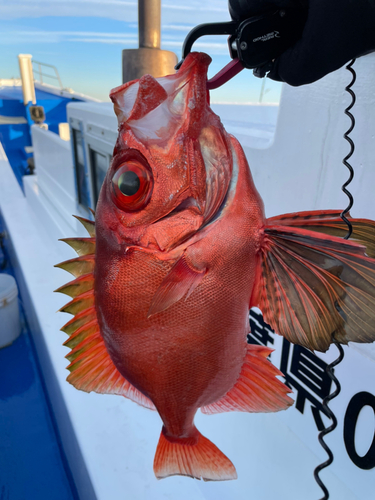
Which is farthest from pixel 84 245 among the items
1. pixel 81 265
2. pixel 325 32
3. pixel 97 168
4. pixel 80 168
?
pixel 80 168

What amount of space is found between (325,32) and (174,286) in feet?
1.24

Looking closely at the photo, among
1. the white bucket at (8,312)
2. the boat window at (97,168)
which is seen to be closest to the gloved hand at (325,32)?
the boat window at (97,168)

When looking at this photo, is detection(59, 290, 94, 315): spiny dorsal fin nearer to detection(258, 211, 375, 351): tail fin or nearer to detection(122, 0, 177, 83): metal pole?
detection(258, 211, 375, 351): tail fin

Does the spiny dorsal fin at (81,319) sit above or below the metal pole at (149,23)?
below

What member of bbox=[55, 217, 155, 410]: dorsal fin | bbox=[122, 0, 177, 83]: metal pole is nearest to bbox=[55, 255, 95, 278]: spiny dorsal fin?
bbox=[55, 217, 155, 410]: dorsal fin

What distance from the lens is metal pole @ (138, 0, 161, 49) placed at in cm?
140

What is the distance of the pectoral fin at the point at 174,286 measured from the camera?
1.47 ft

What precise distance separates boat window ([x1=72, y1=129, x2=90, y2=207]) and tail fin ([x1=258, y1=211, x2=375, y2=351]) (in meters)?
2.71

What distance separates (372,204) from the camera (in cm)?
83

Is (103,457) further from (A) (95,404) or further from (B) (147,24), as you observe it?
(B) (147,24)

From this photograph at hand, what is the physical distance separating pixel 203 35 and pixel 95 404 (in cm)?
178

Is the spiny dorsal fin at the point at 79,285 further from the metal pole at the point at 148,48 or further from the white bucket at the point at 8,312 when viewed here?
the white bucket at the point at 8,312

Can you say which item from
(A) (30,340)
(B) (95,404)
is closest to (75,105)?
(A) (30,340)

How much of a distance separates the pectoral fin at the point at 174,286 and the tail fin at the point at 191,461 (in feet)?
1.06
